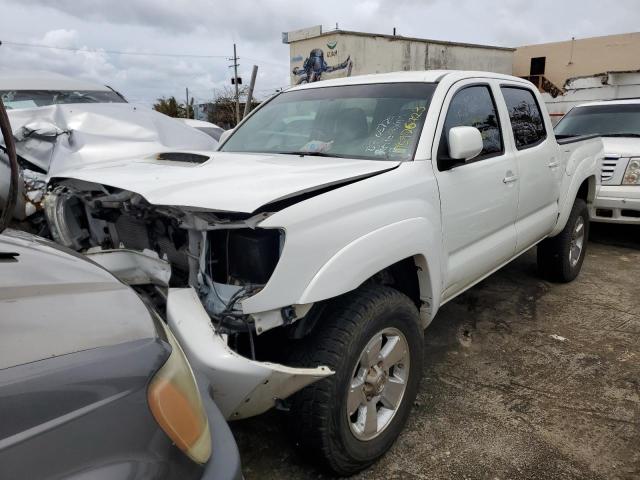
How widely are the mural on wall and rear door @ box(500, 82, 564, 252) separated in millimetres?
20429

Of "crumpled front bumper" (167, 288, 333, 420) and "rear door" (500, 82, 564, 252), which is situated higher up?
"rear door" (500, 82, 564, 252)

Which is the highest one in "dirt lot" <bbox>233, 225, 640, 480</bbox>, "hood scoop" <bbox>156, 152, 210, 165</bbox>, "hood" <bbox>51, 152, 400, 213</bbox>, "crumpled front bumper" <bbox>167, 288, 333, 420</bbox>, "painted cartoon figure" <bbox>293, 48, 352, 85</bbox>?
"painted cartoon figure" <bbox>293, 48, 352, 85</bbox>

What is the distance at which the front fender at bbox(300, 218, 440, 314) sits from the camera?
195cm

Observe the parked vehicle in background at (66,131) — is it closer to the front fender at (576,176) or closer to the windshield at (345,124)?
the windshield at (345,124)

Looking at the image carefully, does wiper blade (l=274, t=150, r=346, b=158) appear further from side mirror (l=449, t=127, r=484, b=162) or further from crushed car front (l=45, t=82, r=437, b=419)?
side mirror (l=449, t=127, r=484, b=162)

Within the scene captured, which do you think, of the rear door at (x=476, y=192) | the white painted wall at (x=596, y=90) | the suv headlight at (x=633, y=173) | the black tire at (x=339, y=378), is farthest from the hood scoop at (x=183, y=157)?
the white painted wall at (x=596, y=90)

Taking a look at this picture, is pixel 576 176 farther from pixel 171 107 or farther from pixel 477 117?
pixel 171 107

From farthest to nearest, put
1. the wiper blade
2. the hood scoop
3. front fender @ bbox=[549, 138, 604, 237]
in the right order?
front fender @ bbox=[549, 138, 604, 237], the wiper blade, the hood scoop

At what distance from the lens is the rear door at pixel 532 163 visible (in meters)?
3.66

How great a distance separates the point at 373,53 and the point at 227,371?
25073mm

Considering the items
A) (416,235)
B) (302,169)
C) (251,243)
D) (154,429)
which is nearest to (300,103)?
(302,169)

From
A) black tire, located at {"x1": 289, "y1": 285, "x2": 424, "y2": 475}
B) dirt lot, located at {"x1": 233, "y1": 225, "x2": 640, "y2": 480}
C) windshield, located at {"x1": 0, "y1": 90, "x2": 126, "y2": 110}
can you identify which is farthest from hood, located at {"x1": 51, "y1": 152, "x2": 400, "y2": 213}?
windshield, located at {"x1": 0, "y1": 90, "x2": 126, "y2": 110}

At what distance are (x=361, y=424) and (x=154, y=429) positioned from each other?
1.34m

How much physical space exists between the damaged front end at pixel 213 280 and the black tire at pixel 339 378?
0.39 ft
